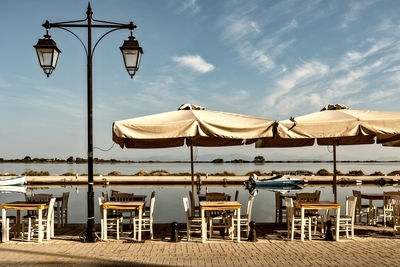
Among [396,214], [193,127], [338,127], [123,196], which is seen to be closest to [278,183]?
[396,214]

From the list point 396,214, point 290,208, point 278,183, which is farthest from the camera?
point 278,183

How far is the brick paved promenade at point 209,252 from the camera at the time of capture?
634 cm

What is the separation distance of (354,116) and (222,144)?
370 cm

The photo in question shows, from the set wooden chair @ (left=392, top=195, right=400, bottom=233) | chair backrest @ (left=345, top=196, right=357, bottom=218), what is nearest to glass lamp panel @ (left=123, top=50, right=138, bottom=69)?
chair backrest @ (left=345, top=196, right=357, bottom=218)

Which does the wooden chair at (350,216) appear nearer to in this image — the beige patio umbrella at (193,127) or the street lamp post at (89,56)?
the beige patio umbrella at (193,127)

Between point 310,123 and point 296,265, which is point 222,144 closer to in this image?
point 310,123

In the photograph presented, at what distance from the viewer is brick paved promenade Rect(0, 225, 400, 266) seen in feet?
20.8

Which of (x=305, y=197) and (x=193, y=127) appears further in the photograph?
(x=305, y=197)

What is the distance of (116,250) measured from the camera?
7.29 metres

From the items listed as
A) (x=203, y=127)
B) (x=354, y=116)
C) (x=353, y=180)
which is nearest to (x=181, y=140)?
(x=203, y=127)

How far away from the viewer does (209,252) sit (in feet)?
23.3

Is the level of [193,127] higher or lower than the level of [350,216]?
higher

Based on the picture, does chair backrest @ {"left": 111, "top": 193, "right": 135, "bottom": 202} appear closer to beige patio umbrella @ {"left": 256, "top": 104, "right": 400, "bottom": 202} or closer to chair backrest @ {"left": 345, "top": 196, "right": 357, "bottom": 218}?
beige patio umbrella @ {"left": 256, "top": 104, "right": 400, "bottom": 202}

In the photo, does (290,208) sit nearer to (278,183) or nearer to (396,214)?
(396,214)
